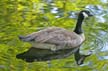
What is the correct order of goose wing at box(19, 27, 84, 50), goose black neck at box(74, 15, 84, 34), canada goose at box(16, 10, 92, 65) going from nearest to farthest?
canada goose at box(16, 10, 92, 65)
goose wing at box(19, 27, 84, 50)
goose black neck at box(74, 15, 84, 34)

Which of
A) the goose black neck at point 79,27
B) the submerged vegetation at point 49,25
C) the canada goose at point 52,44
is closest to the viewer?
the submerged vegetation at point 49,25

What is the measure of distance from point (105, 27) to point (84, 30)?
62 cm

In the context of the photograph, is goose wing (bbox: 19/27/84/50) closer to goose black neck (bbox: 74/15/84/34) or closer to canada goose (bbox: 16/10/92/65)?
canada goose (bbox: 16/10/92/65)

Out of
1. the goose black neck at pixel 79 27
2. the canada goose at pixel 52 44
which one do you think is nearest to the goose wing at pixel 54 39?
the canada goose at pixel 52 44

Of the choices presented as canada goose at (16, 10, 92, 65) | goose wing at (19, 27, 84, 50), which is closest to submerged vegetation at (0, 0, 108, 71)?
canada goose at (16, 10, 92, 65)

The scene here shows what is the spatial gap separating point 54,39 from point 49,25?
1138 millimetres

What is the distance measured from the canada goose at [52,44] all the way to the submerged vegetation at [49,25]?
181 millimetres

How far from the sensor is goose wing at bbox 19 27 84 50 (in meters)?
10.2

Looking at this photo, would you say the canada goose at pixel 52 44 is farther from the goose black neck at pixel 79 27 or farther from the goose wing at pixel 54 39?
the goose black neck at pixel 79 27

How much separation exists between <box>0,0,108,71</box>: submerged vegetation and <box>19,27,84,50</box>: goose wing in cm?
28

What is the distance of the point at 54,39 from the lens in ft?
34.5

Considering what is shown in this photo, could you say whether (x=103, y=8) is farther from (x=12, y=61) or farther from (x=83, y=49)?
(x=12, y=61)

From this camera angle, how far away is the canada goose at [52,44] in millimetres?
10008

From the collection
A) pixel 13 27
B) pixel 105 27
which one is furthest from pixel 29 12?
pixel 105 27
